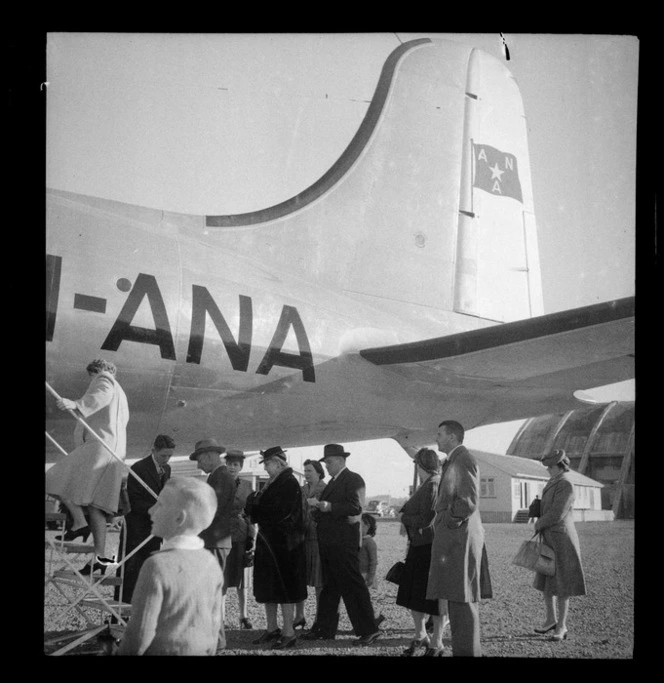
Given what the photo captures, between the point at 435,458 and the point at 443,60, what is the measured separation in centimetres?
318

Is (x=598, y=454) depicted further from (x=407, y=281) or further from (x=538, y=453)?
(x=407, y=281)

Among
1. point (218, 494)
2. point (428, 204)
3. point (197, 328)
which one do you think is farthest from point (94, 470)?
point (428, 204)

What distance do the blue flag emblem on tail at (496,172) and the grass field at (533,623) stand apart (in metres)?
2.70

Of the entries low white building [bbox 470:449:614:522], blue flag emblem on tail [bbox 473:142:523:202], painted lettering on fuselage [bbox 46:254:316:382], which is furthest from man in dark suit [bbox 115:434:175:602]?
blue flag emblem on tail [bbox 473:142:523:202]

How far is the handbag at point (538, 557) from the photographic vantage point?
14.4 feet

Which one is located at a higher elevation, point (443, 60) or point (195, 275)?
point (443, 60)

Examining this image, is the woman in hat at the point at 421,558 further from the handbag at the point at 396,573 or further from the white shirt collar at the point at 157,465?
the white shirt collar at the point at 157,465

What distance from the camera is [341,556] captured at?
4.23 m

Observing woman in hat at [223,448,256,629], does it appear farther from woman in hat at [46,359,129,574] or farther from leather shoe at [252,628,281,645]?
woman in hat at [46,359,129,574]

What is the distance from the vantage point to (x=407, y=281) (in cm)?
571

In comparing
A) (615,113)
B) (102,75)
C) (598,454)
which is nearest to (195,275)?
(102,75)

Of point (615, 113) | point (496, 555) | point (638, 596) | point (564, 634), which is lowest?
point (496, 555)

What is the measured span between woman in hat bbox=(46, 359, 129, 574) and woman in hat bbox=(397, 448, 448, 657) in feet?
5.18

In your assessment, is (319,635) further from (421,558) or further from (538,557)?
(538,557)
